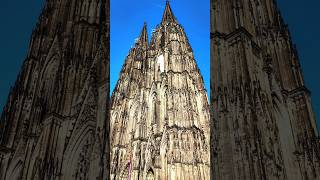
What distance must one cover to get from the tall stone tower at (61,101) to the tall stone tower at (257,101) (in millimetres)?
4978

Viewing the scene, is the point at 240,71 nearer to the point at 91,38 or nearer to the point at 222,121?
the point at 222,121

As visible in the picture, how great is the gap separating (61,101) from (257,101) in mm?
7931

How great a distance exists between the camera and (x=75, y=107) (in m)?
17.9

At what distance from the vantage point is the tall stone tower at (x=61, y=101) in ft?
54.0

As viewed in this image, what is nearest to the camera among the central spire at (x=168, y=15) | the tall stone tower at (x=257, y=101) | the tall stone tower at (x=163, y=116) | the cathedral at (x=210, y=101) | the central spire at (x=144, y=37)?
the tall stone tower at (x=257, y=101)

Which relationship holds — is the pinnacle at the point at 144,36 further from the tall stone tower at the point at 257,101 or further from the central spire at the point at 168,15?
the tall stone tower at the point at 257,101

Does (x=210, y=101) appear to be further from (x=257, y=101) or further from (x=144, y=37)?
(x=144, y=37)

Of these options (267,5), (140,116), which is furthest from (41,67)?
(140,116)

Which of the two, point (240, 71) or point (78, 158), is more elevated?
point (240, 71)

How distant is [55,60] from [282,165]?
462 inches

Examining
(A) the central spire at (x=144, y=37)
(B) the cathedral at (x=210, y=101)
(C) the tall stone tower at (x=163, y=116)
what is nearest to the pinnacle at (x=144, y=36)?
(A) the central spire at (x=144, y=37)

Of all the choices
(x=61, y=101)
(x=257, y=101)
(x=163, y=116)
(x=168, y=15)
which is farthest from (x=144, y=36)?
(x=257, y=101)

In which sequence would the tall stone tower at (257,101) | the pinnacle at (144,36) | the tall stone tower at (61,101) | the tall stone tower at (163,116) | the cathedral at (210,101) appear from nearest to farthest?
1. the tall stone tower at (257,101)
2. the cathedral at (210,101)
3. the tall stone tower at (61,101)
4. the tall stone tower at (163,116)
5. the pinnacle at (144,36)

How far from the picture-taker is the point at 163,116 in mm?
42875
